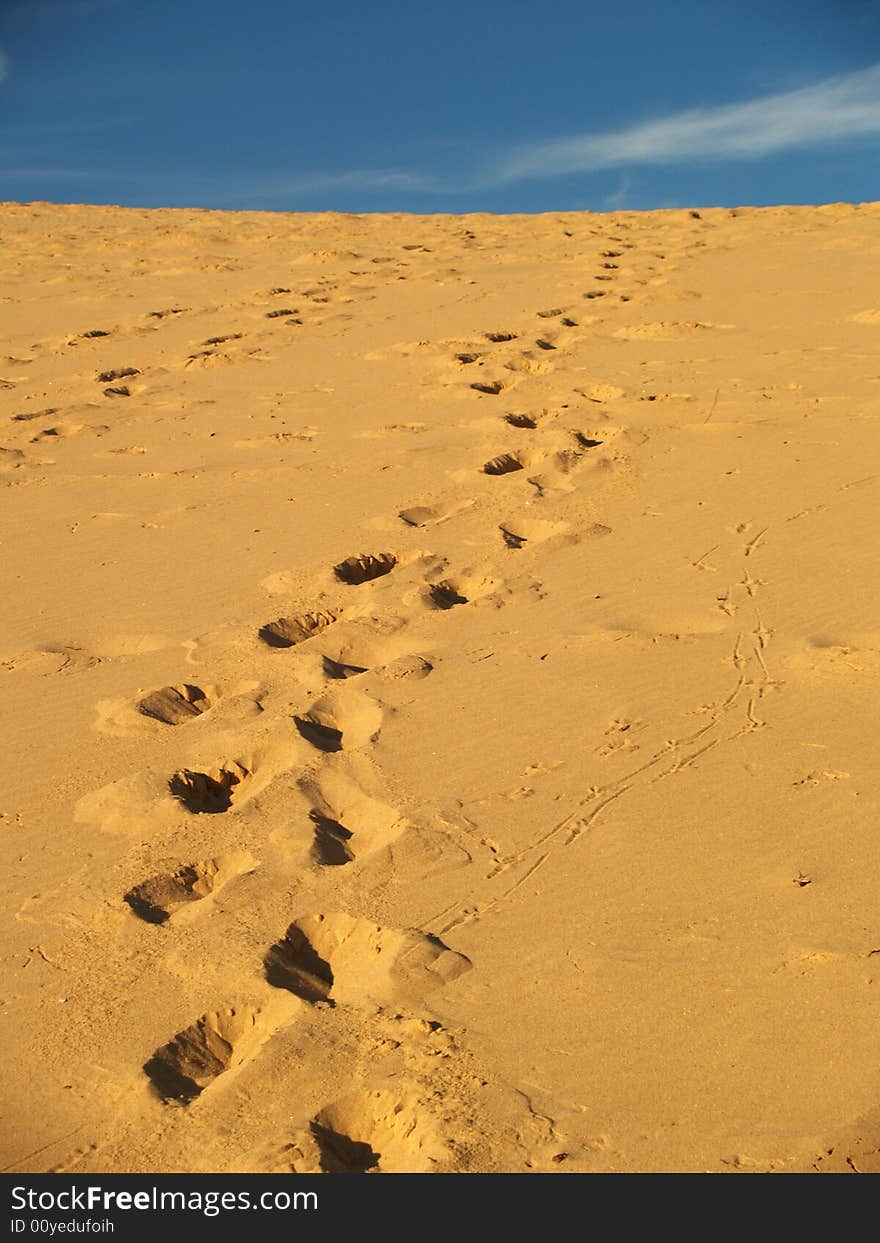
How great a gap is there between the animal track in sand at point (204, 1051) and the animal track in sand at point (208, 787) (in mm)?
957

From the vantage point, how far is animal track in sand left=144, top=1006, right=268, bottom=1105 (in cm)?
257

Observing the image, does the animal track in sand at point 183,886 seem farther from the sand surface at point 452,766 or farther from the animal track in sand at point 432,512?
the animal track in sand at point 432,512

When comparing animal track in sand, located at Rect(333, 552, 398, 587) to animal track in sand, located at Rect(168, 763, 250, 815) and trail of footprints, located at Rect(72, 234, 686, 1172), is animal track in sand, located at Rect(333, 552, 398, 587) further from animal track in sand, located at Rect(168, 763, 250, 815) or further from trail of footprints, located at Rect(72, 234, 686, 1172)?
animal track in sand, located at Rect(168, 763, 250, 815)

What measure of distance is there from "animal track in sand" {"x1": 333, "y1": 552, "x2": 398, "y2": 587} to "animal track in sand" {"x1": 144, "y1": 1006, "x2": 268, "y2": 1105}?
2600 millimetres

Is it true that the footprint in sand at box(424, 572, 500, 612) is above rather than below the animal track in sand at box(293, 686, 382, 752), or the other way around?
above

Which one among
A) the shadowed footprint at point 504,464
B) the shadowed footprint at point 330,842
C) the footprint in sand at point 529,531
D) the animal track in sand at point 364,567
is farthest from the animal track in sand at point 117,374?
the shadowed footprint at point 330,842

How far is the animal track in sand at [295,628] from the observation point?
459 centimetres

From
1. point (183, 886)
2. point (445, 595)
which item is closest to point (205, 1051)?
point (183, 886)

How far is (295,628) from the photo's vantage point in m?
4.66

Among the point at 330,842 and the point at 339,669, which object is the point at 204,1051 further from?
the point at 339,669

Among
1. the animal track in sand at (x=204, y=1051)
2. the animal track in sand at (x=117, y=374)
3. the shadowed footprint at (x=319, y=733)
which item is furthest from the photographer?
the animal track in sand at (x=117, y=374)

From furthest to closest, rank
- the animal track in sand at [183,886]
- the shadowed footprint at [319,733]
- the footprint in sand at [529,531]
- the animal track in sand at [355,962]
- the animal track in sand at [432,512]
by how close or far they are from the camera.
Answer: the animal track in sand at [432,512]
the footprint in sand at [529,531]
the shadowed footprint at [319,733]
the animal track in sand at [183,886]
the animal track in sand at [355,962]

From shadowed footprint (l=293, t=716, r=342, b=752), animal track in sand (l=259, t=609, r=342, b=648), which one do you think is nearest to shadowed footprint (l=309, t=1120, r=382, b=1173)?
shadowed footprint (l=293, t=716, r=342, b=752)
